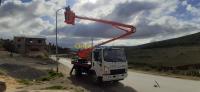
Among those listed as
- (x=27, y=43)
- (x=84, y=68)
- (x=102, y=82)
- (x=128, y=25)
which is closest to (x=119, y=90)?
(x=102, y=82)

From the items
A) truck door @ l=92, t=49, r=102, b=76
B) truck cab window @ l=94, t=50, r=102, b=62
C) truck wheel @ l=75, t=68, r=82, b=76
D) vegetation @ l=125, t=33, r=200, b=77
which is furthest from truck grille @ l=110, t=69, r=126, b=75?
vegetation @ l=125, t=33, r=200, b=77

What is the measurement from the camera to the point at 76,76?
30234mm

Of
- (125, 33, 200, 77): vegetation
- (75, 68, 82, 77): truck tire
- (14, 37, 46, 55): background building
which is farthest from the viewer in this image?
(14, 37, 46, 55): background building

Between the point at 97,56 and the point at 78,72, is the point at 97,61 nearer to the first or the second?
the point at 97,56

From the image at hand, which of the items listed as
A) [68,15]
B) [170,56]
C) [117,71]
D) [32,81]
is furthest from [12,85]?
[170,56]

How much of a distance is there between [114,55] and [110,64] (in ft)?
2.71

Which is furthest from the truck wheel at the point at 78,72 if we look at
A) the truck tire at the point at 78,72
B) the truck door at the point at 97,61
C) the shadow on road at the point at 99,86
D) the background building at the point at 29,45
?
the background building at the point at 29,45

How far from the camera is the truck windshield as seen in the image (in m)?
24.2

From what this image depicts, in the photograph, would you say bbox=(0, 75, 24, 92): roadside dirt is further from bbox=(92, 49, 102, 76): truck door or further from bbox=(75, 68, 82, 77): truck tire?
bbox=(92, 49, 102, 76): truck door

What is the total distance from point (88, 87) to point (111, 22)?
6894mm

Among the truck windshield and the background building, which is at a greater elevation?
the background building

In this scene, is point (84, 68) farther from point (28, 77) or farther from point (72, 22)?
point (28, 77)

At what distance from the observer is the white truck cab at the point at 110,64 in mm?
23970

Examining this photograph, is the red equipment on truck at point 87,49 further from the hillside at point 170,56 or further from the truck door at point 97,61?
the hillside at point 170,56
